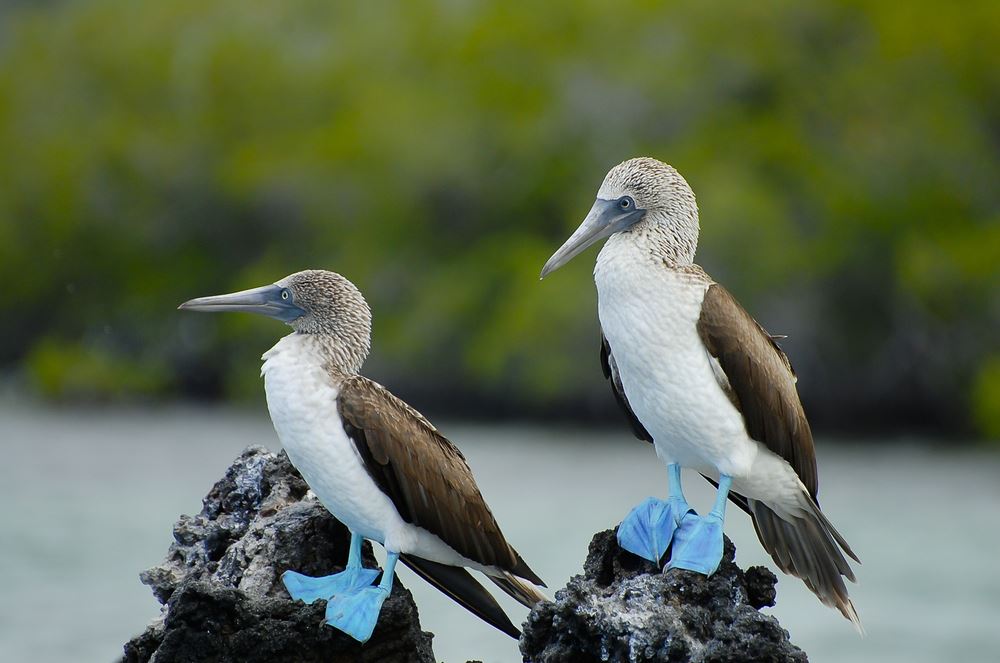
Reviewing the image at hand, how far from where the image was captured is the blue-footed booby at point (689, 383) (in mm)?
5117

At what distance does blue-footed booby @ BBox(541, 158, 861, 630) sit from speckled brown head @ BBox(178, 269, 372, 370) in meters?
0.85

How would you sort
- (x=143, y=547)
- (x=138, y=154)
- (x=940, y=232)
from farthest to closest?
(x=138, y=154) → (x=940, y=232) → (x=143, y=547)

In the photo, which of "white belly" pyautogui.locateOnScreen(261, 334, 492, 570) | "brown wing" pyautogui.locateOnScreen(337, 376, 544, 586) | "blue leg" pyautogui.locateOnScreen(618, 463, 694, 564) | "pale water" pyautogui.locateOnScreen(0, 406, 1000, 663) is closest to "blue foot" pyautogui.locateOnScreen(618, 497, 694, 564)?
"blue leg" pyautogui.locateOnScreen(618, 463, 694, 564)

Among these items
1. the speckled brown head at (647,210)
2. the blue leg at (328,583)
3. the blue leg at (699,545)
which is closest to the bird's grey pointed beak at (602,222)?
the speckled brown head at (647,210)

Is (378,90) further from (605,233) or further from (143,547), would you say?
(605,233)

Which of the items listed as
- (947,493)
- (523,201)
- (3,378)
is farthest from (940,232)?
(3,378)

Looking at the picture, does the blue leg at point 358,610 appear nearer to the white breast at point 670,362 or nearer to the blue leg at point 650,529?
the blue leg at point 650,529

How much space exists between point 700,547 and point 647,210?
4.37 ft

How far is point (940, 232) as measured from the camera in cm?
1847

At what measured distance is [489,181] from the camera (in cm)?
2208

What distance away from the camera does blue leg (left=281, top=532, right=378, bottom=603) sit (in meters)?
5.35

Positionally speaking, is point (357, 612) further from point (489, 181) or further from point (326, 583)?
point (489, 181)

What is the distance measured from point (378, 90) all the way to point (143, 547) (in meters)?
12.4

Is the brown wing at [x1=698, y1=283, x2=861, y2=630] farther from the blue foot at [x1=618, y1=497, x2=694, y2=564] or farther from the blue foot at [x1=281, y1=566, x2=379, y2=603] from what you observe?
the blue foot at [x1=281, y1=566, x2=379, y2=603]
